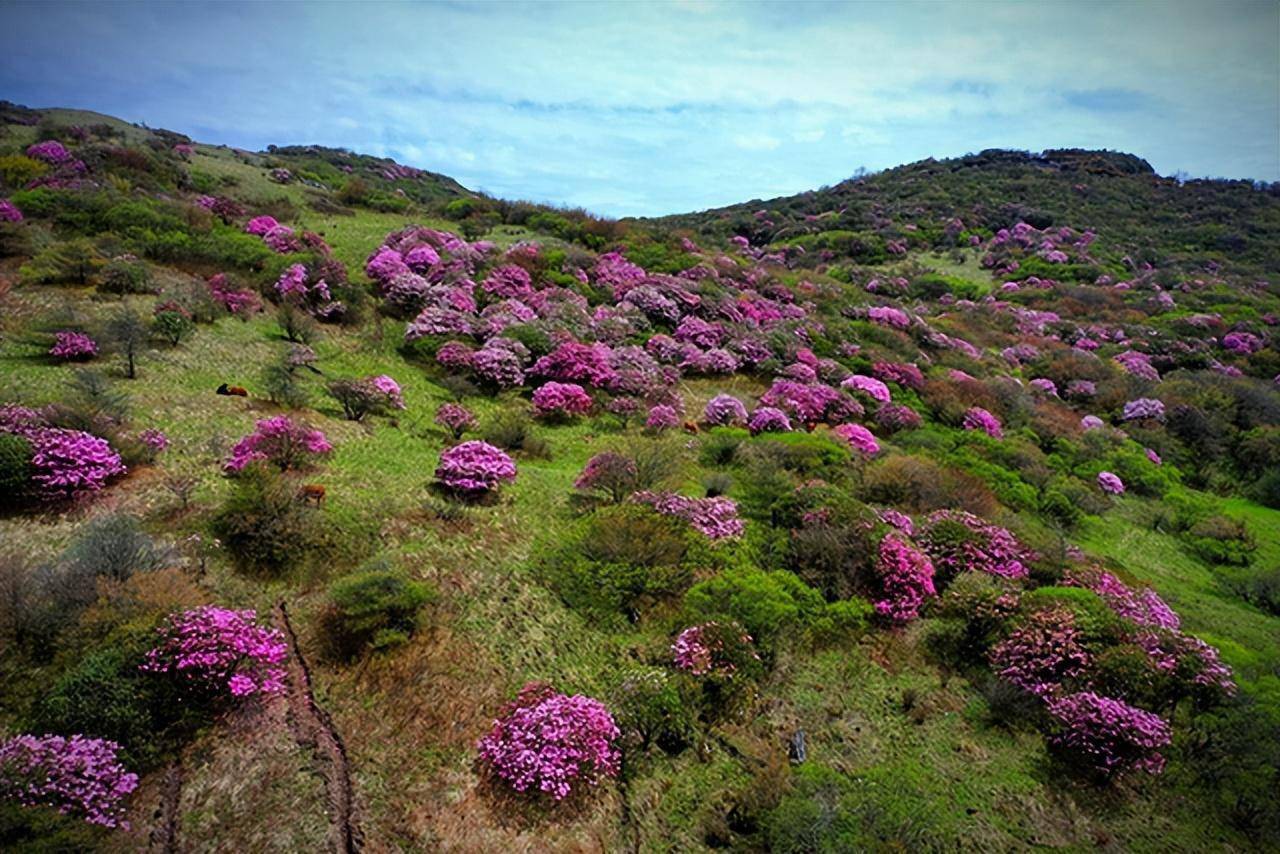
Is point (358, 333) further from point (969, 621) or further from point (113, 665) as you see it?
point (969, 621)

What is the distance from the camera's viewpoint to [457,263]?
2530 cm

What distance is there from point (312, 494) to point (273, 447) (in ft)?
5.98

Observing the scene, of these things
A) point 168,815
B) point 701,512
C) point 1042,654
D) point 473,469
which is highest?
point 473,469

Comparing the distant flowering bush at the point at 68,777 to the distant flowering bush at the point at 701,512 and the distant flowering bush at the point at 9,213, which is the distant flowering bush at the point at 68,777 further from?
the distant flowering bush at the point at 9,213

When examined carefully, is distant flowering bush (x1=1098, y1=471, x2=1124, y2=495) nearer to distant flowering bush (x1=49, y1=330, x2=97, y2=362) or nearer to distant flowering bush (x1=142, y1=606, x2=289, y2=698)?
distant flowering bush (x1=142, y1=606, x2=289, y2=698)

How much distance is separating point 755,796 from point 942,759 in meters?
3.20

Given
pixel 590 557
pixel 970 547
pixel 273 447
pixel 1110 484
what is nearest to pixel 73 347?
pixel 273 447

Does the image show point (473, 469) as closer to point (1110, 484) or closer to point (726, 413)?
point (726, 413)

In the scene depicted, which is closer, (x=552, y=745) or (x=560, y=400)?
(x=552, y=745)

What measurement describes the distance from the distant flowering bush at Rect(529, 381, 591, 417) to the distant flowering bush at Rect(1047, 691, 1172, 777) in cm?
1351

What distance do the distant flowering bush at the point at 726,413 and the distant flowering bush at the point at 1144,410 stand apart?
20418 mm

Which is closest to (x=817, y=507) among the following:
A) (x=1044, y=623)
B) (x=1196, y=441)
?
(x=1044, y=623)

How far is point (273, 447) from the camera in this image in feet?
37.7

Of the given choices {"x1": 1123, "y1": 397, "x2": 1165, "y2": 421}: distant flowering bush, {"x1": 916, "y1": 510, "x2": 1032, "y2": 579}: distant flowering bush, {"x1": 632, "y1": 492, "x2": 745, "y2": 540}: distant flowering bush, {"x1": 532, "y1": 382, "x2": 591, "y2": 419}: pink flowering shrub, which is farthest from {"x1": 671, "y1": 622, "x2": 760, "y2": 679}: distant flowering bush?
{"x1": 1123, "y1": 397, "x2": 1165, "y2": 421}: distant flowering bush
